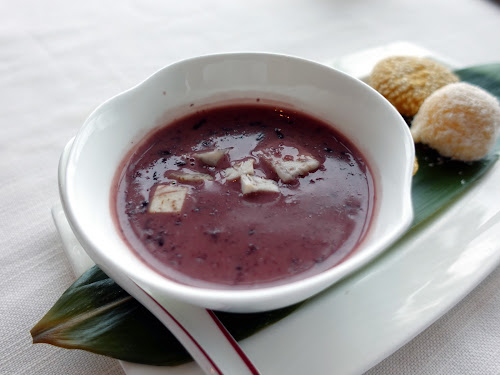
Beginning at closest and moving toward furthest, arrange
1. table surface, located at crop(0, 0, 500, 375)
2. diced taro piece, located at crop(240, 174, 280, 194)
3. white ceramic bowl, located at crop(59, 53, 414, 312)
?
white ceramic bowl, located at crop(59, 53, 414, 312) < table surface, located at crop(0, 0, 500, 375) < diced taro piece, located at crop(240, 174, 280, 194)

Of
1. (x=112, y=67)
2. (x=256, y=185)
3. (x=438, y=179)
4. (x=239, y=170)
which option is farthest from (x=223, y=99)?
(x=112, y=67)

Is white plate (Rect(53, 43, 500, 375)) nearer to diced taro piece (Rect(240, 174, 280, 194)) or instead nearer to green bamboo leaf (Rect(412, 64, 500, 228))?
green bamboo leaf (Rect(412, 64, 500, 228))

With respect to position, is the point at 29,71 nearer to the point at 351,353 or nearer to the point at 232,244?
the point at 232,244

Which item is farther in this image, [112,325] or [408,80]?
[408,80]

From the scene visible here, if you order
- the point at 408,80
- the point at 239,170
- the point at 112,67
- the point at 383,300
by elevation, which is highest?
the point at 408,80

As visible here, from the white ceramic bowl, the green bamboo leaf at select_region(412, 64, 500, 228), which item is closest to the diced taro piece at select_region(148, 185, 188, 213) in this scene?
the white ceramic bowl

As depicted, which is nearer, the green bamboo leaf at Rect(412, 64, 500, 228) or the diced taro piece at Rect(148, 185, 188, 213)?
the diced taro piece at Rect(148, 185, 188, 213)

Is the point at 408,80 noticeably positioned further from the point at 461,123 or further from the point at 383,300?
the point at 383,300
